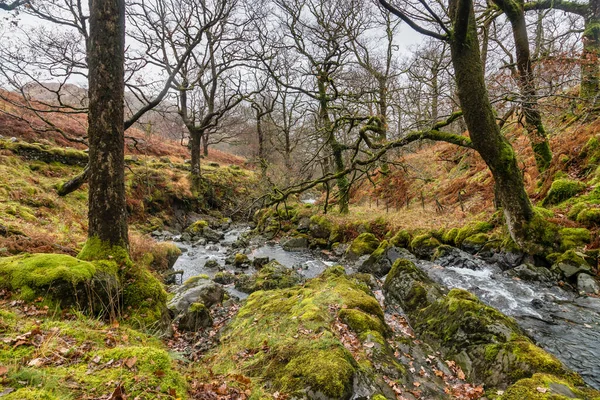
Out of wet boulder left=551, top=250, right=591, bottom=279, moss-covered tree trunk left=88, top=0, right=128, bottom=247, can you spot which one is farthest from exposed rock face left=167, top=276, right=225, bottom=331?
wet boulder left=551, top=250, right=591, bottom=279

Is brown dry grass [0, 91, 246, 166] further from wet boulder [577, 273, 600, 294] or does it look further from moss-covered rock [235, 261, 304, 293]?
wet boulder [577, 273, 600, 294]

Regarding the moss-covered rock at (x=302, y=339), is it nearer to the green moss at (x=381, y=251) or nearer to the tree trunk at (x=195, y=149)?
the green moss at (x=381, y=251)

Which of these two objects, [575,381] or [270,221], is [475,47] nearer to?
[575,381]

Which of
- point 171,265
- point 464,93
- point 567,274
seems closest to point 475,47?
point 464,93

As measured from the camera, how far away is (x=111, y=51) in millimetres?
4820

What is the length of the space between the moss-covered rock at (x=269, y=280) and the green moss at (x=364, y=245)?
2.95m

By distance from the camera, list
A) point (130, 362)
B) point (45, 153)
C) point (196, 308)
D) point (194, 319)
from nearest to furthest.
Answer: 1. point (130, 362)
2. point (194, 319)
3. point (196, 308)
4. point (45, 153)

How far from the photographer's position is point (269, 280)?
339 inches

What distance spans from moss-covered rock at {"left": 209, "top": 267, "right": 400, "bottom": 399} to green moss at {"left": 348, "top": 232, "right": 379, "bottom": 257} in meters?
4.93

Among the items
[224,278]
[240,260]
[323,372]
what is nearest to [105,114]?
[323,372]

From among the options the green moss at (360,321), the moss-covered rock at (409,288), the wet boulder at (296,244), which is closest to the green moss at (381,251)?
the moss-covered rock at (409,288)

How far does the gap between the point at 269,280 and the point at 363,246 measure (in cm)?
443

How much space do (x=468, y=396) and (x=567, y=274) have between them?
198 inches

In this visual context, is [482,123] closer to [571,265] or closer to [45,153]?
[571,265]
